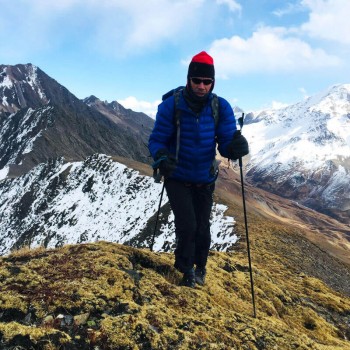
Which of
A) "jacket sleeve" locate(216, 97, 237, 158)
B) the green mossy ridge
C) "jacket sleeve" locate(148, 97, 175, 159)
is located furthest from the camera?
"jacket sleeve" locate(216, 97, 237, 158)

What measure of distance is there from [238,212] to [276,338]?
2258cm

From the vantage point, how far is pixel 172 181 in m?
7.46

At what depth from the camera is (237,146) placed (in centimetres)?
726

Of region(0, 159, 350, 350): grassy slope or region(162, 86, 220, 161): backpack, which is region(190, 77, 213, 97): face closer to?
region(162, 86, 220, 161): backpack

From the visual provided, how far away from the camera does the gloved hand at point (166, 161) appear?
6.94m

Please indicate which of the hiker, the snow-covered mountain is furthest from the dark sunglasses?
the snow-covered mountain

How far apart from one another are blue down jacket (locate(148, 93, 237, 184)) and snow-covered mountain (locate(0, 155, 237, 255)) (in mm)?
14663

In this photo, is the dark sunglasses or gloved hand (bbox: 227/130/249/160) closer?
the dark sunglasses

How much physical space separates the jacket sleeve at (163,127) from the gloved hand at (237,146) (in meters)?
1.19

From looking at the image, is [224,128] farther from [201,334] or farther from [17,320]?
[17,320]

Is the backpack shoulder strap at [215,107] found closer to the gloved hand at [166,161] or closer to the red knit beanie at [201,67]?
the red knit beanie at [201,67]

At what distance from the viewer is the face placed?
7.07m

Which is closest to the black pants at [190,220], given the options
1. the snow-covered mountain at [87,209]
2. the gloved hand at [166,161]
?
the gloved hand at [166,161]

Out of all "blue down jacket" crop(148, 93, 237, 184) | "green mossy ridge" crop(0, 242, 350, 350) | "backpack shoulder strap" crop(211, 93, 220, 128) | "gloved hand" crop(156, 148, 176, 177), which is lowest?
"green mossy ridge" crop(0, 242, 350, 350)
